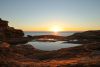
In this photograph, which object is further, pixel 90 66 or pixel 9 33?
pixel 9 33

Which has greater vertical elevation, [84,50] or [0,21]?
[0,21]

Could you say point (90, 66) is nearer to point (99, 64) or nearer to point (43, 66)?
point (99, 64)

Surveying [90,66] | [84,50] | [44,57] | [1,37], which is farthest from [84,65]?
[1,37]

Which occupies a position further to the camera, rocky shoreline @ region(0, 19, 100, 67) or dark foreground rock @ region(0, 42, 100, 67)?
rocky shoreline @ region(0, 19, 100, 67)

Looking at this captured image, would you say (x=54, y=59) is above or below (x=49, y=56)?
above

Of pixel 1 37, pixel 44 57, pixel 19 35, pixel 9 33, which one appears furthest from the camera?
pixel 19 35

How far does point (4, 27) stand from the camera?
9212 centimetres

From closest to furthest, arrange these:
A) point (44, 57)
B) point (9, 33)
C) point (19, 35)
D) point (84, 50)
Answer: point (44, 57) < point (84, 50) < point (9, 33) < point (19, 35)

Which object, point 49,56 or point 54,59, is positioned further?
point 49,56

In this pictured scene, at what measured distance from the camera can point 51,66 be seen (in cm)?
2173

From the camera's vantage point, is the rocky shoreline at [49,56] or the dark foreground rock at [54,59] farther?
the rocky shoreline at [49,56]

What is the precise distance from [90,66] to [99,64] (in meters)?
1.06

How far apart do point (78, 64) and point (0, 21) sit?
76162mm

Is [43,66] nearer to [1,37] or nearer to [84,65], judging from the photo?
[84,65]
